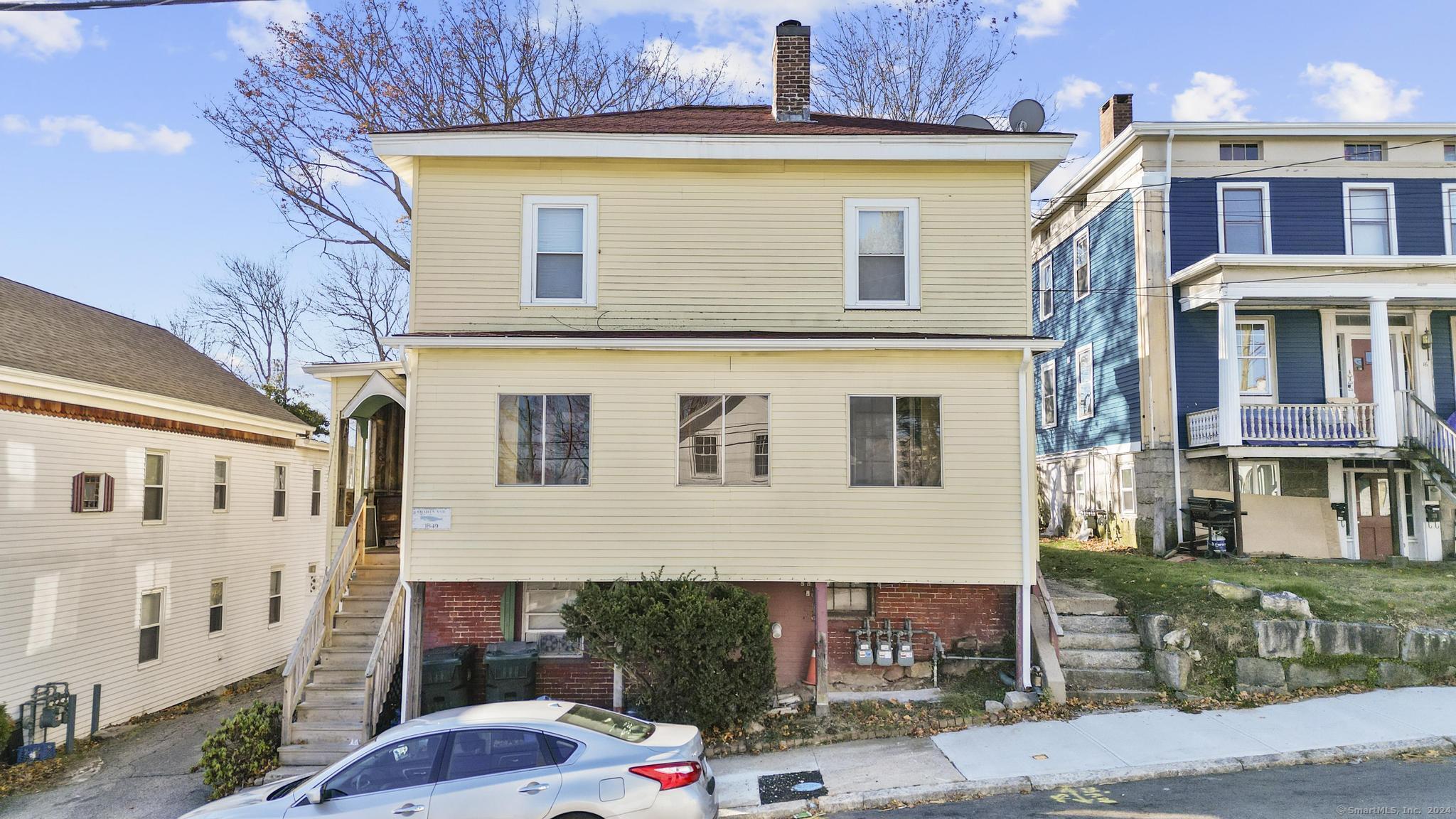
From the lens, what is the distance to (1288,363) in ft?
56.3

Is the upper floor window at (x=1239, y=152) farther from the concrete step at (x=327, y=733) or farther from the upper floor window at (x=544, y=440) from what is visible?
the concrete step at (x=327, y=733)

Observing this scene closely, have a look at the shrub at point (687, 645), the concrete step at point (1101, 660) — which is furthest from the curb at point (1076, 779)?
the concrete step at point (1101, 660)

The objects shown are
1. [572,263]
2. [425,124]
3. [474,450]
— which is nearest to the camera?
[474,450]

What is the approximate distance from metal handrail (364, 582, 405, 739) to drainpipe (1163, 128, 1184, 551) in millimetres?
14433

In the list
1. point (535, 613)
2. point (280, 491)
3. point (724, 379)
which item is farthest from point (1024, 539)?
point (280, 491)

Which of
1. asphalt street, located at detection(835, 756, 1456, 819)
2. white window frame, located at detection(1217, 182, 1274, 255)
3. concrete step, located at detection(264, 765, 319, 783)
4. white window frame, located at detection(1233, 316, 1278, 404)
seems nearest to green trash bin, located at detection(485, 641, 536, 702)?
concrete step, located at detection(264, 765, 319, 783)

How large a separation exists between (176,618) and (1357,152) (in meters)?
26.4

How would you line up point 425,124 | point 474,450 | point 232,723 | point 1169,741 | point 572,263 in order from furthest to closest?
point 425,124 < point 572,263 < point 474,450 < point 232,723 < point 1169,741

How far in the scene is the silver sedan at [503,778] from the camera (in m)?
6.61

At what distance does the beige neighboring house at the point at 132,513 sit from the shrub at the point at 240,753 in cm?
362

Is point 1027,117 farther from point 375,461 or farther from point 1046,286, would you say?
point 375,461

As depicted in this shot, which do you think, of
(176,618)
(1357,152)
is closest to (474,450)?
(176,618)

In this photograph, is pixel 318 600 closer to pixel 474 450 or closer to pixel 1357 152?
pixel 474 450

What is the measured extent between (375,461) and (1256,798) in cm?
1311
